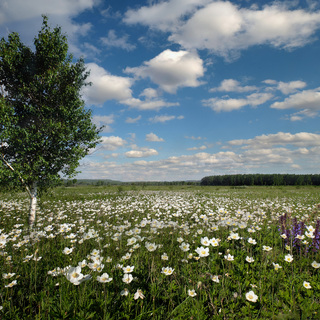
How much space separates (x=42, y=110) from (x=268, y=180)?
132m

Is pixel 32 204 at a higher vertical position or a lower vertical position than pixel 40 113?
lower

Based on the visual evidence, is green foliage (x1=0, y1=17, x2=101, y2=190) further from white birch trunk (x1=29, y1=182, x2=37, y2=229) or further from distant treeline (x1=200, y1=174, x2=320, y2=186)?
distant treeline (x1=200, y1=174, x2=320, y2=186)

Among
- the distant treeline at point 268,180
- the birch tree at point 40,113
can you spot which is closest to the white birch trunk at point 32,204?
the birch tree at point 40,113

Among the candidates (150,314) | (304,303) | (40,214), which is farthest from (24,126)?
(304,303)

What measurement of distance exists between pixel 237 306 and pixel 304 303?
3.10ft

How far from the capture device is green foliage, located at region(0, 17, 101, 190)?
8.84 metres

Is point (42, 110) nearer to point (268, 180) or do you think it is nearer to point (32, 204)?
point (32, 204)

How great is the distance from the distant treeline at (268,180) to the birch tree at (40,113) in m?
110

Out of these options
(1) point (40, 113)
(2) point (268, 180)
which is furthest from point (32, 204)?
(2) point (268, 180)

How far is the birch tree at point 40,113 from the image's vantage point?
29.0ft

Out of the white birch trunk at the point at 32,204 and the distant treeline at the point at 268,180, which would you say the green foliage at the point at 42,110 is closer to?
the white birch trunk at the point at 32,204

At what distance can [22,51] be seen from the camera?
9461mm

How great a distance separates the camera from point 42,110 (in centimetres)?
930

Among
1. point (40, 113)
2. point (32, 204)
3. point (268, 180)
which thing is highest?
point (40, 113)
